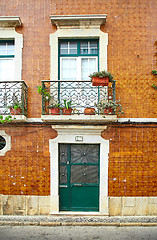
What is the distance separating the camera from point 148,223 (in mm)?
6598

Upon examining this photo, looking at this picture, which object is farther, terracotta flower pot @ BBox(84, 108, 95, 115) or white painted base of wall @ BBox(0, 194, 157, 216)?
white painted base of wall @ BBox(0, 194, 157, 216)

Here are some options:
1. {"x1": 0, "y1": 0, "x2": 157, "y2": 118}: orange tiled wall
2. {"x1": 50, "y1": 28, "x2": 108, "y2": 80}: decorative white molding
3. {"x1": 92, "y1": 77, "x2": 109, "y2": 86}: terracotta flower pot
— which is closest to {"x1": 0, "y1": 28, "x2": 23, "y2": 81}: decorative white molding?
{"x1": 0, "y1": 0, "x2": 157, "y2": 118}: orange tiled wall

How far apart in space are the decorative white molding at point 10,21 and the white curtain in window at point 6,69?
1138 mm

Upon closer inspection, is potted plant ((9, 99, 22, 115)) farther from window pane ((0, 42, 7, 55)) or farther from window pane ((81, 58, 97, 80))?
window pane ((81, 58, 97, 80))

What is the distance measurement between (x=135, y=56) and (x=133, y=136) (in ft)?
8.76

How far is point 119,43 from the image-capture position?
7395 mm

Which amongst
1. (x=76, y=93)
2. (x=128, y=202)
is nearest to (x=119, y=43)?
(x=76, y=93)

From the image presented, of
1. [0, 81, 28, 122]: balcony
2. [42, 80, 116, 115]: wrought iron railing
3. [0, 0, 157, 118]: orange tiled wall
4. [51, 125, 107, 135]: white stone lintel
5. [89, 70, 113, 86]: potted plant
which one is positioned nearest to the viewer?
[89, 70, 113, 86]: potted plant

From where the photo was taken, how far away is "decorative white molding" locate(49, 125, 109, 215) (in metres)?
7.17

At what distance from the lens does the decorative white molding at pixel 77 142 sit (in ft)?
23.5

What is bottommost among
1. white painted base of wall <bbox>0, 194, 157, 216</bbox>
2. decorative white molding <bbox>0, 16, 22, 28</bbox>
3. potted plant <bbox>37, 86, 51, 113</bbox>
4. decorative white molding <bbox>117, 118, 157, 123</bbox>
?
white painted base of wall <bbox>0, 194, 157, 216</bbox>

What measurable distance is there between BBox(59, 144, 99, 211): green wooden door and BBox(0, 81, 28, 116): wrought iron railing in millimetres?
1929

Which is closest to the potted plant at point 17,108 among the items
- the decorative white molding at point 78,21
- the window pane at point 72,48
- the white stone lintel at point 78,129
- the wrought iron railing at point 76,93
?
the wrought iron railing at point 76,93

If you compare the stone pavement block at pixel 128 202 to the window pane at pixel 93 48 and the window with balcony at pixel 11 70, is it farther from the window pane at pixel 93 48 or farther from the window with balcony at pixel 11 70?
the window pane at pixel 93 48
